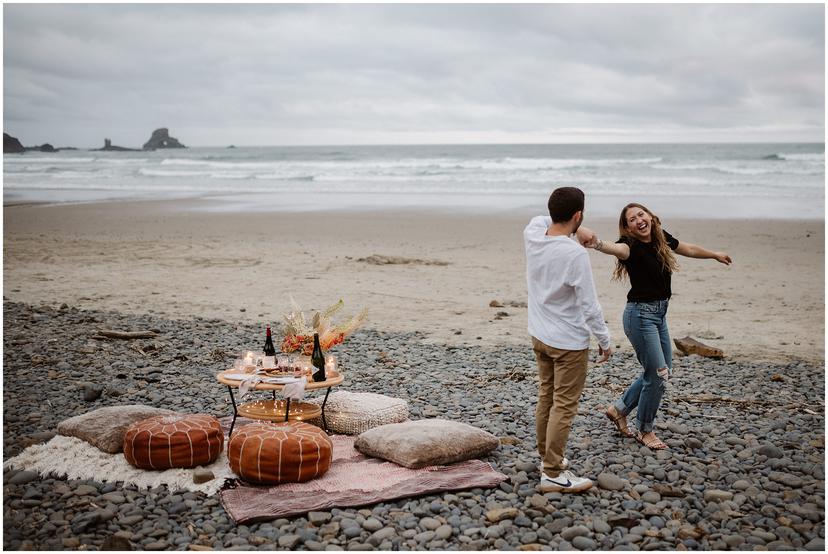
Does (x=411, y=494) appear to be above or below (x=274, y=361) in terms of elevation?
below

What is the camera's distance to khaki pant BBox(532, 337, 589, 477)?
483 centimetres

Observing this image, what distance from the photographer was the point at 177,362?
8.30 m

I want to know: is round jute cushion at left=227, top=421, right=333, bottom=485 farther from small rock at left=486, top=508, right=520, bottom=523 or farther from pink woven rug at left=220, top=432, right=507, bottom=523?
small rock at left=486, top=508, right=520, bottom=523

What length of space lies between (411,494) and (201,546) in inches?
53.5

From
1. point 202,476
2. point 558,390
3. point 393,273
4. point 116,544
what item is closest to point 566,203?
point 558,390

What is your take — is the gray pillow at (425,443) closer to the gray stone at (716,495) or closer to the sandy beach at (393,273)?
the gray stone at (716,495)

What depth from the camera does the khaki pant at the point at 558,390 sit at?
4828mm

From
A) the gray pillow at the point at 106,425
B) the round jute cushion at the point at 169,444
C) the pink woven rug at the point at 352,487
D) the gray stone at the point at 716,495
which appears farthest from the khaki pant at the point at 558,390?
the gray pillow at the point at 106,425

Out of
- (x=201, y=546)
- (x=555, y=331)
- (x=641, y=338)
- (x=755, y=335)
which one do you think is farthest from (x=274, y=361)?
(x=755, y=335)

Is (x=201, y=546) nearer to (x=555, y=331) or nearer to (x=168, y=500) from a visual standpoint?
(x=168, y=500)

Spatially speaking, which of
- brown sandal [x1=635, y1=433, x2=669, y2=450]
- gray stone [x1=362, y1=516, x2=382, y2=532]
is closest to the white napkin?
gray stone [x1=362, y1=516, x2=382, y2=532]

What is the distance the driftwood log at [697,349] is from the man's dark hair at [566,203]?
4.72 m

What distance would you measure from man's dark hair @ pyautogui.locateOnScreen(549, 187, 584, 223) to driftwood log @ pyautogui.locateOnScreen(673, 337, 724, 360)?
472 centimetres

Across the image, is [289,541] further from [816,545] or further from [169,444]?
[816,545]
